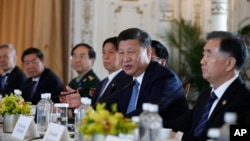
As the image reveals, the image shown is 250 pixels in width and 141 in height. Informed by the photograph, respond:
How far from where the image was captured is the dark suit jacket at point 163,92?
2.91 meters

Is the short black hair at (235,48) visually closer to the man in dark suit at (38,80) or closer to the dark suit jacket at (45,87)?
the man in dark suit at (38,80)

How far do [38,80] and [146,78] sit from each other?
6.66ft

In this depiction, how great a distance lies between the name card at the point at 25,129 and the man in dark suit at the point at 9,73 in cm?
273

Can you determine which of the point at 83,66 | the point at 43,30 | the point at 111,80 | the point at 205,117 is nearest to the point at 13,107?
the point at 111,80

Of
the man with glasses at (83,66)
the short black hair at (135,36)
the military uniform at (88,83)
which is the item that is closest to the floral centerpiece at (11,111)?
the short black hair at (135,36)

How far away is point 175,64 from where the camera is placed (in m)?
6.43

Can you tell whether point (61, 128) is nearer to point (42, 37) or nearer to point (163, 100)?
point (163, 100)

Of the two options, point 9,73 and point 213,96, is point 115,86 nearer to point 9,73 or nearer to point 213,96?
point 213,96

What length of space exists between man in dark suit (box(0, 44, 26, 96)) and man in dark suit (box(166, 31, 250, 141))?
10.1 ft

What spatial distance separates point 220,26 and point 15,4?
2.79 meters

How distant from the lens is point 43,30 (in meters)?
6.71

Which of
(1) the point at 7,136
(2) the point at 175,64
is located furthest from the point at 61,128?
(2) the point at 175,64

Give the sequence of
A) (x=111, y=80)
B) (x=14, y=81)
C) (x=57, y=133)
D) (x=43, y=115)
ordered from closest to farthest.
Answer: (x=57, y=133) < (x=43, y=115) < (x=111, y=80) < (x=14, y=81)

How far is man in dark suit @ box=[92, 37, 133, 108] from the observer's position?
3.35 m
